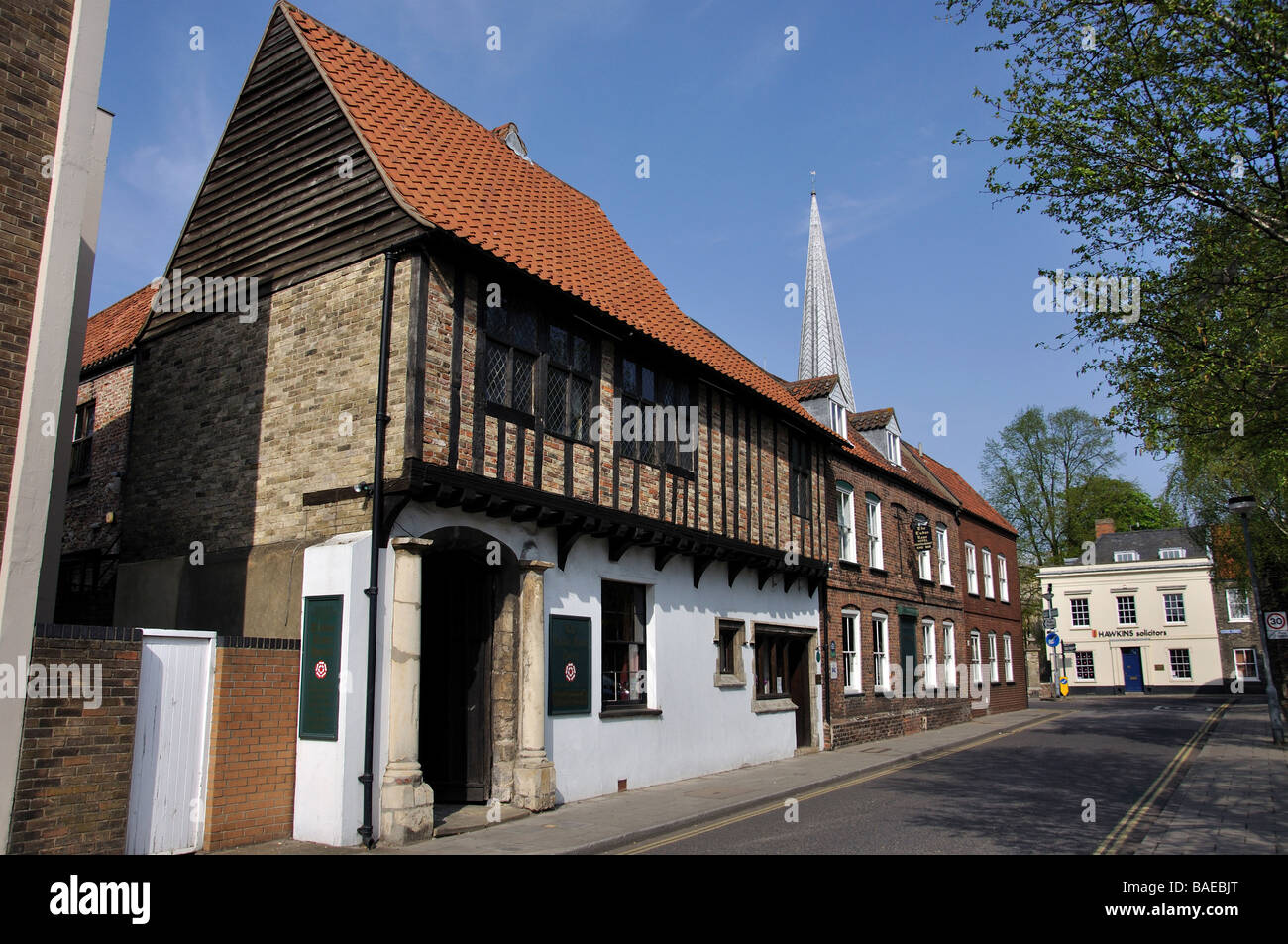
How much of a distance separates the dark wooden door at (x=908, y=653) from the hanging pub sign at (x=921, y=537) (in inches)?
82.9

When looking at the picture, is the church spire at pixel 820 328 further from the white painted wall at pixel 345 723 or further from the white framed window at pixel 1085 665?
the white painted wall at pixel 345 723

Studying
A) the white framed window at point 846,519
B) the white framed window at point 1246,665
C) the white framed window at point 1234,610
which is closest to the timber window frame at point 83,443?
the white framed window at point 846,519

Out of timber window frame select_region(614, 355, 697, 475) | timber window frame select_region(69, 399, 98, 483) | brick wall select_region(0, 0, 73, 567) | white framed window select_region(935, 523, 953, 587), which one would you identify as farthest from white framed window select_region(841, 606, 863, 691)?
brick wall select_region(0, 0, 73, 567)

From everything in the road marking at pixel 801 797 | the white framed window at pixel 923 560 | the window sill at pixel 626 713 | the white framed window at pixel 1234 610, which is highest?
the white framed window at pixel 923 560

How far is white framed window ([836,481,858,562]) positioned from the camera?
71.0ft

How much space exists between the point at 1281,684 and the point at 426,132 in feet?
82.6

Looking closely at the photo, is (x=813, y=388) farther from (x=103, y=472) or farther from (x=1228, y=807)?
(x=103, y=472)

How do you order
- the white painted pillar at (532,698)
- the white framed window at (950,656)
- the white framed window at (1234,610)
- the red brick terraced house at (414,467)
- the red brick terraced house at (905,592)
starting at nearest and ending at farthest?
1. the red brick terraced house at (414,467)
2. the white painted pillar at (532,698)
3. the red brick terraced house at (905,592)
4. the white framed window at (950,656)
5. the white framed window at (1234,610)

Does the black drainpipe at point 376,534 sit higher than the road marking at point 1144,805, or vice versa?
the black drainpipe at point 376,534

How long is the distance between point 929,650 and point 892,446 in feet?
20.6

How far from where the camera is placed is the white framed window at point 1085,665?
5306 centimetres

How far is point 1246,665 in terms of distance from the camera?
1917 inches

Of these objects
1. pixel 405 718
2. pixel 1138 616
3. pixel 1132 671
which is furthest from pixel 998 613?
pixel 405 718

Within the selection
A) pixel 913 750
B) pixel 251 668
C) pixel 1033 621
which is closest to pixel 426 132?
pixel 251 668
